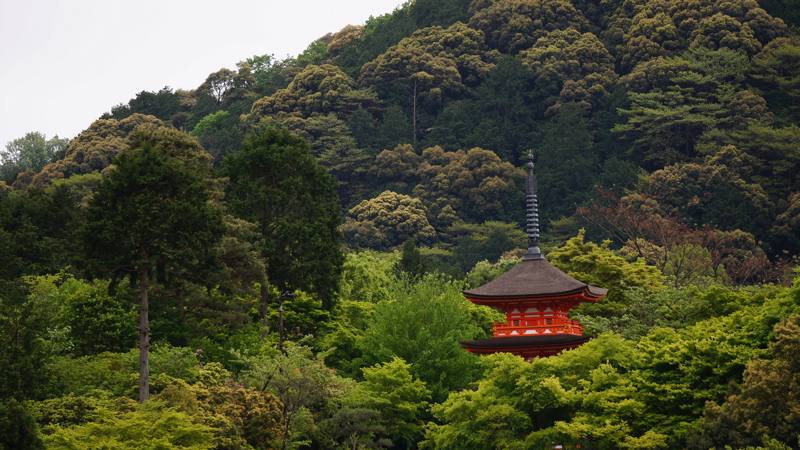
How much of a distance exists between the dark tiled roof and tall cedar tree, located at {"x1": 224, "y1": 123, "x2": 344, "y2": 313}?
9670 millimetres

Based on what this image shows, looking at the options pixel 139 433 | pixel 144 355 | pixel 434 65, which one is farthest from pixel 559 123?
pixel 139 433

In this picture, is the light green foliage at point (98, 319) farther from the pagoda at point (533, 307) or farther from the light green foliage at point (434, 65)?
the light green foliage at point (434, 65)

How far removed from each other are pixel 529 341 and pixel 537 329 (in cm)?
107

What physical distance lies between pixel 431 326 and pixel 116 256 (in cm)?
1551

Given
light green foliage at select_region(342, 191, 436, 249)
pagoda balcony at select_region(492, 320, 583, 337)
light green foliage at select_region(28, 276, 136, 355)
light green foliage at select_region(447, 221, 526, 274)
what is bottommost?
pagoda balcony at select_region(492, 320, 583, 337)

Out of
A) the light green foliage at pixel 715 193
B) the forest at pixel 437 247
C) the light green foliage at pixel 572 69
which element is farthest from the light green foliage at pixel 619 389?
the light green foliage at pixel 572 69

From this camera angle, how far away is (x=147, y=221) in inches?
1855

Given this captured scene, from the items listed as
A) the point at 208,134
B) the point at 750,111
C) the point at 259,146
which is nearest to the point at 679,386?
the point at 259,146

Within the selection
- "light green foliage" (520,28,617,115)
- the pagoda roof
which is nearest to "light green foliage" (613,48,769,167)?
"light green foliage" (520,28,617,115)

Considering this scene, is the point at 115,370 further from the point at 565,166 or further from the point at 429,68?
the point at 429,68

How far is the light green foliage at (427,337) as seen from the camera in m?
56.9

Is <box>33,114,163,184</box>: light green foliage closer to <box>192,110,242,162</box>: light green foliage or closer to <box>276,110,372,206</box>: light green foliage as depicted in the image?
<box>192,110,242,162</box>: light green foliage

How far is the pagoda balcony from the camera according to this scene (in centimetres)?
5212

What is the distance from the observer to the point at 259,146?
60.5m
